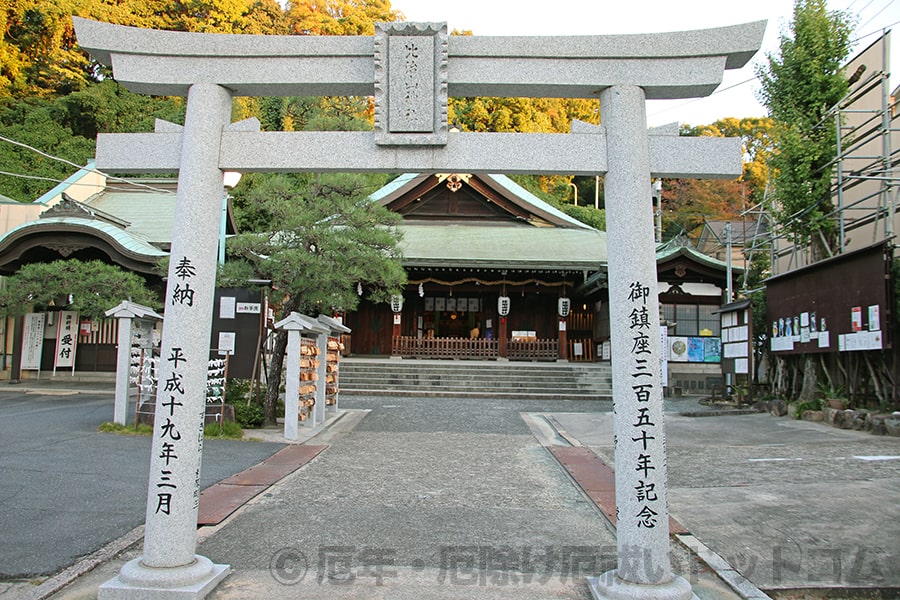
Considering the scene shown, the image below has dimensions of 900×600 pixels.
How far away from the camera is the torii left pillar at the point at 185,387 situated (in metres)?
4.16

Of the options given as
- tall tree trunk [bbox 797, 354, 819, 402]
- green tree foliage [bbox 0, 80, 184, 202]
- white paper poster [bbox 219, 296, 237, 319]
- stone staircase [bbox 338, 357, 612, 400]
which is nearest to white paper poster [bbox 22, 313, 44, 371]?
stone staircase [bbox 338, 357, 612, 400]

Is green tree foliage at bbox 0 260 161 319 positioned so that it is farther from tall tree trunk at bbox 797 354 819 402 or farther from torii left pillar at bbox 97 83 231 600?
tall tree trunk at bbox 797 354 819 402

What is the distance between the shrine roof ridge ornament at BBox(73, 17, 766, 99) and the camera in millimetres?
4543

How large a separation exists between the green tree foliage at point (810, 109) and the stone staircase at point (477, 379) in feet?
24.5

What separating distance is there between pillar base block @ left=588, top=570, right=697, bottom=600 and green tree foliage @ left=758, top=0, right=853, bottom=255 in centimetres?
1201

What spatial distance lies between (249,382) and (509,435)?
16.0 feet

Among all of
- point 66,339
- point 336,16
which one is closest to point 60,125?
point 66,339

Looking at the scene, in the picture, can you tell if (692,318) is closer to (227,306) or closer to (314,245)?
(314,245)

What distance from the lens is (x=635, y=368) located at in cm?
432

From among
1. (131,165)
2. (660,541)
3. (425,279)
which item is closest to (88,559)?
(131,165)

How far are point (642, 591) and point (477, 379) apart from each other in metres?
16.1

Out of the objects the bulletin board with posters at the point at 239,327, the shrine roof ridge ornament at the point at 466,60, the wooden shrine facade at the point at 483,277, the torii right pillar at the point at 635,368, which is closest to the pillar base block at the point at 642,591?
the torii right pillar at the point at 635,368

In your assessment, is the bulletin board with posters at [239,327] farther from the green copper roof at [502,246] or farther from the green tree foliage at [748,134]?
the green tree foliage at [748,134]

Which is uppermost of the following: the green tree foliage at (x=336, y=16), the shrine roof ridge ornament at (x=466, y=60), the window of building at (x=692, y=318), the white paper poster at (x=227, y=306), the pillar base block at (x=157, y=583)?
the green tree foliage at (x=336, y=16)
